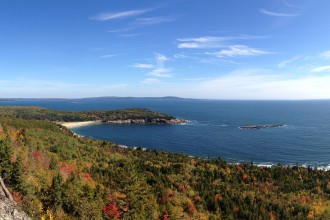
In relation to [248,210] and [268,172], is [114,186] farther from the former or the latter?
[268,172]

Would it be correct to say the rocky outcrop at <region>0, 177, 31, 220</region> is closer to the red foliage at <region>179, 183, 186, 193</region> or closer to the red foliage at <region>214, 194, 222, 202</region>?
the red foliage at <region>179, 183, 186, 193</region>

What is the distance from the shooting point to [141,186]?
49.6 metres

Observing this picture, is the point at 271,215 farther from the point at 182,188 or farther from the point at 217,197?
the point at 182,188

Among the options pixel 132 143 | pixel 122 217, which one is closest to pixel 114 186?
pixel 122 217

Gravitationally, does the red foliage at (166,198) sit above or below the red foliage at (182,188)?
above

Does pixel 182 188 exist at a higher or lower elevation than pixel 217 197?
higher

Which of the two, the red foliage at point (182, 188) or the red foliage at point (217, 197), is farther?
the red foliage at point (182, 188)

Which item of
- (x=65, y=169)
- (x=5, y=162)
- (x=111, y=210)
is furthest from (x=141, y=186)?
(x=5, y=162)

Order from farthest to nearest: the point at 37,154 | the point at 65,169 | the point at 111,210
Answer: the point at 65,169
the point at 37,154
the point at 111,210

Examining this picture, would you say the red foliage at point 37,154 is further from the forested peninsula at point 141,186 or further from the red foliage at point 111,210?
the red foliage at point 111,210

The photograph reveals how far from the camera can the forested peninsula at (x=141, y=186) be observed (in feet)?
108

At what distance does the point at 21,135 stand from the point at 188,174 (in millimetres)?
47967

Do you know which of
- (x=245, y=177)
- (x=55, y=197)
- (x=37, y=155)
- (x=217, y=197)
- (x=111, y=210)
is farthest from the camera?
(x=245, y=177)

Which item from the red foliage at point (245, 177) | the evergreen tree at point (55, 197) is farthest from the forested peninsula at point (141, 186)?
the red foliage at point (245, 177)
